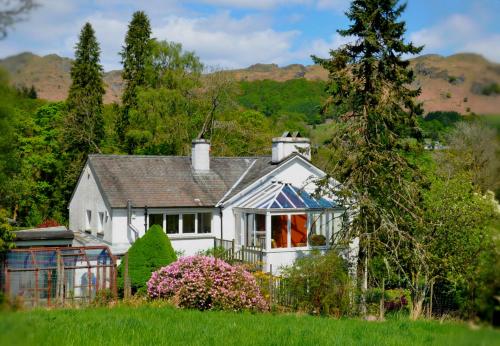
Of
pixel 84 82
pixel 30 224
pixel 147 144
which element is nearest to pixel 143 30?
pixel 84 82

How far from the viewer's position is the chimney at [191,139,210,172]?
33344 mm

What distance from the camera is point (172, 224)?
30594 mm

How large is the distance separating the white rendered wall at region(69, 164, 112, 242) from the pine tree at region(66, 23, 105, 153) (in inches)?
617

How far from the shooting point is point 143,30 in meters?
55.2

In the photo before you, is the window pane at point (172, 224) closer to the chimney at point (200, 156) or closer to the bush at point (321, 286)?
the chimney at point (200, 156)

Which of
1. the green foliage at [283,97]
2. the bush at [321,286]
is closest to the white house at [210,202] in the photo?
the bush at [321,286]

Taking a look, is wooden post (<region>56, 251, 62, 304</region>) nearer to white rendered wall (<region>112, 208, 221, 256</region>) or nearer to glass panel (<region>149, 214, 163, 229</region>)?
white rendered wall (<region>112, 208, 221, 256</region>)

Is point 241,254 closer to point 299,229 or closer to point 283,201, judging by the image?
point 299,229

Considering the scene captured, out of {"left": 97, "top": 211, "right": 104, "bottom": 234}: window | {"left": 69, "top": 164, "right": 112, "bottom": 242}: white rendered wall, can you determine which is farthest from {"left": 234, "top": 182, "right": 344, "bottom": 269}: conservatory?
{"left": 97, "top": 211, "right": 104, "bottom": 234}: window

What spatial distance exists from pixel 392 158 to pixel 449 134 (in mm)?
32151

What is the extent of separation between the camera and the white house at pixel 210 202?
93.2 ft

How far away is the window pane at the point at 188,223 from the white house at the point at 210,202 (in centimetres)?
5

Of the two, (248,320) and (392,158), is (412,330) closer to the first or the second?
(248,320)

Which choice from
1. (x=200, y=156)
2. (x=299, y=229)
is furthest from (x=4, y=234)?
(x=299, y=229)
